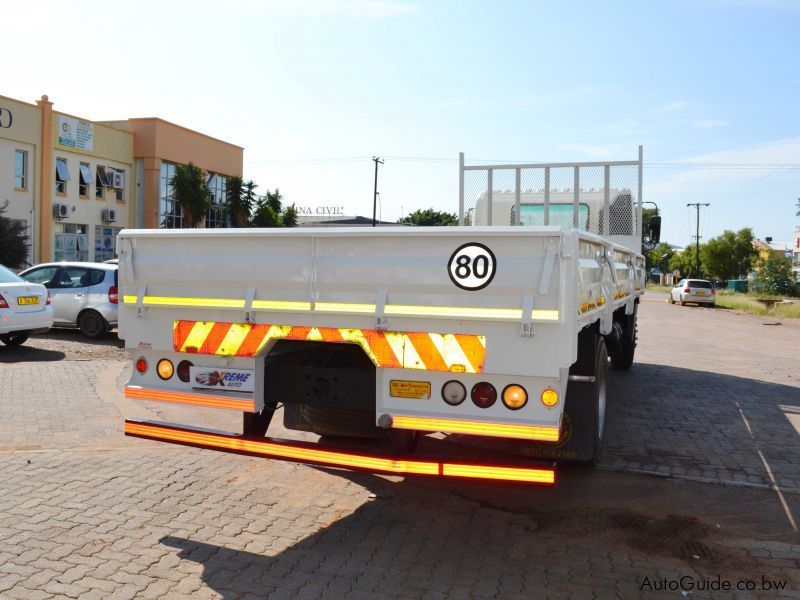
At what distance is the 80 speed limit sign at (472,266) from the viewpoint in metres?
4.02

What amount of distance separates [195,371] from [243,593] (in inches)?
57.5

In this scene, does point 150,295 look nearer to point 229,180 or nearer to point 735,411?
point 735,411

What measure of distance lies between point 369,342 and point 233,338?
91cm

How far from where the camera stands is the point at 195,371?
189 inches

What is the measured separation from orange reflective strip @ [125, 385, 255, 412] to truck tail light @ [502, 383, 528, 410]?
5.11 feet

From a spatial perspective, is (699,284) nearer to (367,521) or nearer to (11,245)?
(11,245)

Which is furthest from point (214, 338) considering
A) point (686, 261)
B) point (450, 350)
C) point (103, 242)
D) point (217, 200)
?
point (686, 261)

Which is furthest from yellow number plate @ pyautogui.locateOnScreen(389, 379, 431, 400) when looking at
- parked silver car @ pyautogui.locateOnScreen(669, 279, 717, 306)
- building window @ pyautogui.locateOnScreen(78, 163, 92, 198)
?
building window @ pyautogui.locateOnScreen(78, 163, 92, 198)

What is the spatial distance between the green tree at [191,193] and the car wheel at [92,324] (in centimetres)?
3355

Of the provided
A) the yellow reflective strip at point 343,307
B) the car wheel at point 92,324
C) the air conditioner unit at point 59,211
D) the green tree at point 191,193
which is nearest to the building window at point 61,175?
the air conditioner unit at point 59,211

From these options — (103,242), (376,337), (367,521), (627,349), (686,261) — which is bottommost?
(367,521)

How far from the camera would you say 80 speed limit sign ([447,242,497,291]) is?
4.02m

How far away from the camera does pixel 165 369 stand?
490 cm

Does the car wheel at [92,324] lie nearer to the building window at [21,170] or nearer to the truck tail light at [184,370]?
the truck tail light at [184,370]
